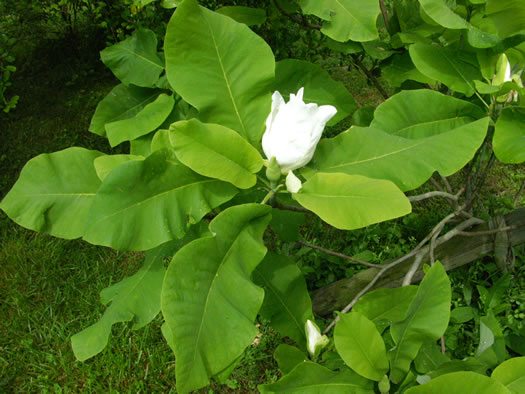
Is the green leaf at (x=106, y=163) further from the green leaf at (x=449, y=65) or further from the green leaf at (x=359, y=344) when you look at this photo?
the green leaf at (x=449, y=65)

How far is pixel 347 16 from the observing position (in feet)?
3.97

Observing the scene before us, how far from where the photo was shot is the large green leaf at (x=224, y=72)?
38.0 inches

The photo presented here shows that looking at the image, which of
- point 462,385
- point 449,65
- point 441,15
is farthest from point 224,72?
point 462,385

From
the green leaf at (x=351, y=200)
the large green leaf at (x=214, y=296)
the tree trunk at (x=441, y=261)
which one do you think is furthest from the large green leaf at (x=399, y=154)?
the tree trunk at (x=441, y=261)

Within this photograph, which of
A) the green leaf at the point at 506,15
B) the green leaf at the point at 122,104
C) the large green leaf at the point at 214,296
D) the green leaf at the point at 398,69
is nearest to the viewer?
the large green leaf at the point at 214,296

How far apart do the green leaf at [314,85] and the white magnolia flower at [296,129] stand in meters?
0.46

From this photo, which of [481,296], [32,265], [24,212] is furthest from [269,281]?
[32,265]

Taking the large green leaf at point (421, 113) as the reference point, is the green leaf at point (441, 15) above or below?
above

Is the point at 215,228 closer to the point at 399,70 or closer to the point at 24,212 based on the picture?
the point at 24,212

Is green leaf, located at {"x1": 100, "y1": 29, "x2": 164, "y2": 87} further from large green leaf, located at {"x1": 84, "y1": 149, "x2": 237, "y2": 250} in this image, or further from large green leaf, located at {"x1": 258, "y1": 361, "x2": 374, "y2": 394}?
large green leaf, located at {"x1": 258, "y1": 361, "x2": 374, "y2": 394}

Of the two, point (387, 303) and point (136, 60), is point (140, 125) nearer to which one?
point (136, 60)

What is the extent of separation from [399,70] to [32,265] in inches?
102

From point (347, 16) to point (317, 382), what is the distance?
0.98 m

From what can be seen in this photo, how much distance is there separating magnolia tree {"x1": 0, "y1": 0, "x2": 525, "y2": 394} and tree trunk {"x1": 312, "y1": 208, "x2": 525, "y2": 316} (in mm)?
913
